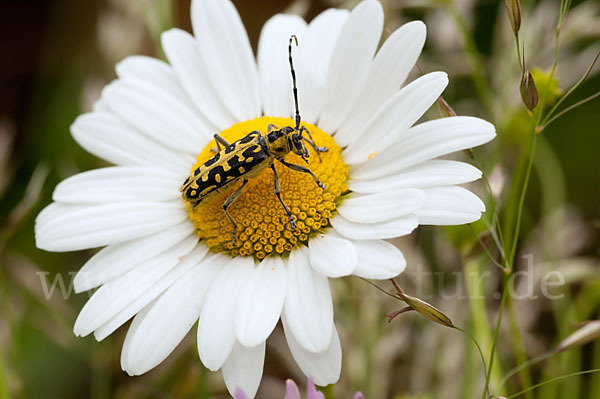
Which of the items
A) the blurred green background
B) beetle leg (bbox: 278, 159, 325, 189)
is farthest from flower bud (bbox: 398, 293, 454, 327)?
beetle leg (bbox: 278, 159, 325, 189)

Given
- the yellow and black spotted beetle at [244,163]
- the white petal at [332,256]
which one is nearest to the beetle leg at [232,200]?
the yellow and black spotted beetle at [244,163]

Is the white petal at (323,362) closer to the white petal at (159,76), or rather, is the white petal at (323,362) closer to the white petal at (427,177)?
the white petal at (427,177)

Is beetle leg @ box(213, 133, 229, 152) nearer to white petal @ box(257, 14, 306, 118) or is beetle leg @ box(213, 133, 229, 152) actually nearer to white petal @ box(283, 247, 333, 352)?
white petal @ box(257, 14, 306, 118)

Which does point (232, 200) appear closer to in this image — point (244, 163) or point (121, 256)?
point (244, 163)

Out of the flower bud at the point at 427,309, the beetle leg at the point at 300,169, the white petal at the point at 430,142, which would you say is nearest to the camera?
the flower bud at the point at 427,309

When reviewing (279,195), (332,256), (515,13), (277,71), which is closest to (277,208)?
(279,195)

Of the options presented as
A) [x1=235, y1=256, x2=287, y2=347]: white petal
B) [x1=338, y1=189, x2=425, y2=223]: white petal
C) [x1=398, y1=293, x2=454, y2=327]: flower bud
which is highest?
[x1=338, y1=189, x2=425, y2=223]: white petal
